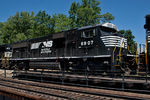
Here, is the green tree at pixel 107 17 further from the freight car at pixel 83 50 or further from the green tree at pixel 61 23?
the freight car at pixel 83 50

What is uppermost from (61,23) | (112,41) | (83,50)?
(61,23)

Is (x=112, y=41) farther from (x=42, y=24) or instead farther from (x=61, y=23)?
(x=42, y=24)

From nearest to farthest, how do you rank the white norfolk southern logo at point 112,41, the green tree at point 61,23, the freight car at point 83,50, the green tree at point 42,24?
the freight car at point 83,50 < the white norfolk southern logo at point 112,41 < the green tree at point 61,23 < the green tree at point 42,24

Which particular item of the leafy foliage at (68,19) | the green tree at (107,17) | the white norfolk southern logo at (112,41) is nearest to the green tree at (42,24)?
the leafy foliage at (68,19)

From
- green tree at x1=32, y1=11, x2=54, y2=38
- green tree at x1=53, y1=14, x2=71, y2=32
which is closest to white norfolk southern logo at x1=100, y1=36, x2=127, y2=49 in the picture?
green tree at x1=53, y1=14, x2=71, y2=32

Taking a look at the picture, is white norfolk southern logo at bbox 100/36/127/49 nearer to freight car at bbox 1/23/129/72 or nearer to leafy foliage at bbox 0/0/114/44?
freight car at bbox 1/23/129/72

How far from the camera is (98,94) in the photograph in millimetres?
7453

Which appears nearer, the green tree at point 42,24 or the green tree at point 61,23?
the green tree at point 61,23

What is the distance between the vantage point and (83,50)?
13.7 meters

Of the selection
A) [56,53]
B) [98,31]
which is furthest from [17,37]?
[98,31]

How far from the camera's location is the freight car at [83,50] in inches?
470

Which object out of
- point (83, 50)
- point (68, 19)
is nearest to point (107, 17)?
point (68, 19)

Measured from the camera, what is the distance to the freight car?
1195cm

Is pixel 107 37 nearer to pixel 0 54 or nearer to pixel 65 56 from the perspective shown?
pixel 65 56
